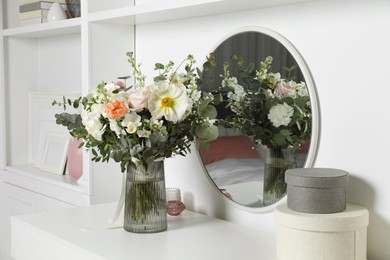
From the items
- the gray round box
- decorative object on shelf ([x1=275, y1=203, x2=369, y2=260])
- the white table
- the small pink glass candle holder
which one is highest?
the gray round box

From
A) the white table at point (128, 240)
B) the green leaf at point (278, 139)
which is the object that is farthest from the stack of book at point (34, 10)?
the green leaf at point (278, 139)

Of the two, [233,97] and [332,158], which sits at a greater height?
[233,97]

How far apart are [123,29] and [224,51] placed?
57 cm

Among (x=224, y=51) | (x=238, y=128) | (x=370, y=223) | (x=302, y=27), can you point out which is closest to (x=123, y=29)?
(x=224, y=51)

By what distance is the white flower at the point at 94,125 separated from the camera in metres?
1.69

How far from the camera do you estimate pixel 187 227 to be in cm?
185

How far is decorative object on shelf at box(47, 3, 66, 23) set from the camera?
266 centimetres

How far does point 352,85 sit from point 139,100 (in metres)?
0.62

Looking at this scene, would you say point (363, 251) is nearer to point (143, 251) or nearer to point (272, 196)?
point (272, 196)

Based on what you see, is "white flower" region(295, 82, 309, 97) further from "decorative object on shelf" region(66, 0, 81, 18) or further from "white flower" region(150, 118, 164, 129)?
"decorative object on shelf" region(66, 0, 81, 18)

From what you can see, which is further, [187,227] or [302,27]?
[187,227]

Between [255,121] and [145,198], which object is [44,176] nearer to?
[145,198]

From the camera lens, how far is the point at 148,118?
1.70m

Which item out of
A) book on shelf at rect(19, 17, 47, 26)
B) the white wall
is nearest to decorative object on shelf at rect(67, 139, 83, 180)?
book on shelf at rect(19, 17, 47, 26)
